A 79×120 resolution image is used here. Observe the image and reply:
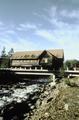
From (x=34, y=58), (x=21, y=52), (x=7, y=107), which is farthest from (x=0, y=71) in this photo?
(x=7, y=107)

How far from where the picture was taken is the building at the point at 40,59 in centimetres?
7788

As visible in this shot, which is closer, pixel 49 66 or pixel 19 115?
pixel 19 115

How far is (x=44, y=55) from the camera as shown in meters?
81.1

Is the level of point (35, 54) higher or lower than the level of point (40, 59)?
higher

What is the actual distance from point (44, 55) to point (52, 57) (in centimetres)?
434

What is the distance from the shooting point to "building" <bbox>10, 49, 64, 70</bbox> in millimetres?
77875

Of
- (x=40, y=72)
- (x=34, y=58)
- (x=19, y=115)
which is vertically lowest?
(x=19, y=115)

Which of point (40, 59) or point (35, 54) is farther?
point (35, 54)

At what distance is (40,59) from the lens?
3169 inches

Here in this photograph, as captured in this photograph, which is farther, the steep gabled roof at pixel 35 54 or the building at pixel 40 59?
the steep gabled roof at pixel 35 54

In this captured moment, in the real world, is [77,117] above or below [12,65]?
below

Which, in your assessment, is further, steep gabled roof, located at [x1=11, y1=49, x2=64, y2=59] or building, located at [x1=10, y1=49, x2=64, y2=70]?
steep gabled roof, located at [x1=11, y1=49, x2=64, y2=59]

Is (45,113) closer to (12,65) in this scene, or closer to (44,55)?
(44,55)

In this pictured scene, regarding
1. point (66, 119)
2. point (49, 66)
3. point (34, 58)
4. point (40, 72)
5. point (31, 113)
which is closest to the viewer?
point (66, 119)
